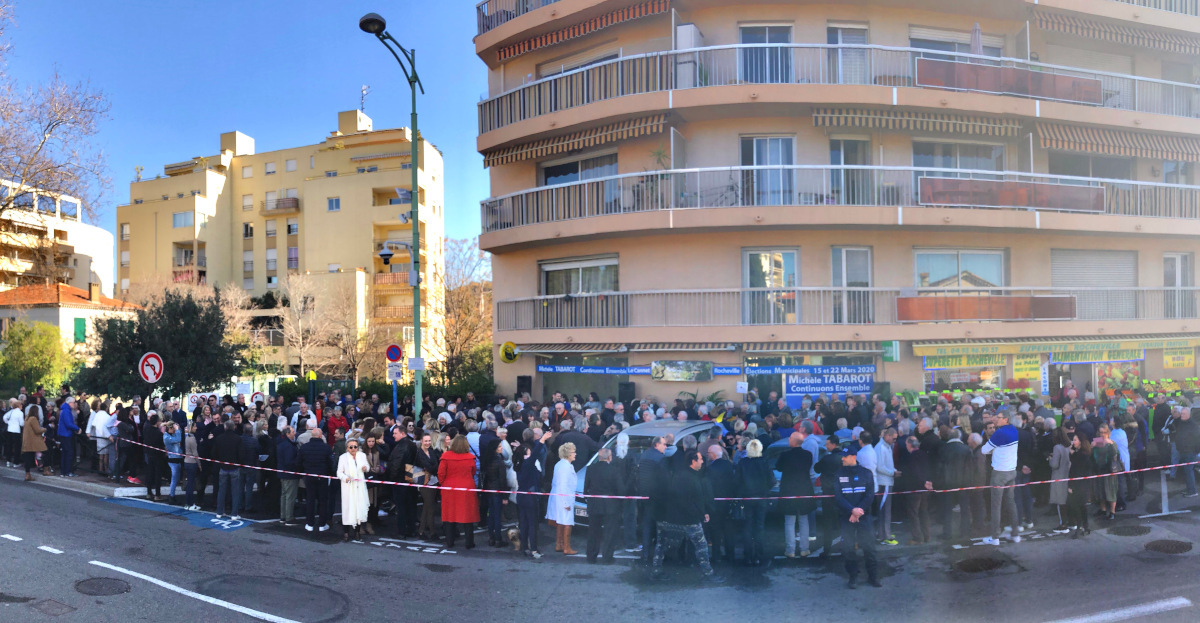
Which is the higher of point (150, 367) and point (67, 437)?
point (150, 367)

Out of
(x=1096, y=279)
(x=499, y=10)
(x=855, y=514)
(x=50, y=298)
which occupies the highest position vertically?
(x=499, y=10)

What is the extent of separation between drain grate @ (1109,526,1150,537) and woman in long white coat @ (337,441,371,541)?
10.6 meters

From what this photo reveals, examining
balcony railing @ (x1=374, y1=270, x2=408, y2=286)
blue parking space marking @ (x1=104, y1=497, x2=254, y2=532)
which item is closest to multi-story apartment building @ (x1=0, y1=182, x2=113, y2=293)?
balcony railing @ (x1=374, y1=270, x2=408, y2=286)

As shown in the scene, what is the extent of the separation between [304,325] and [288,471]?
94.3 ft

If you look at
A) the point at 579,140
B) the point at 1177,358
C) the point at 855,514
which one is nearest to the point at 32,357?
the point at 579,140

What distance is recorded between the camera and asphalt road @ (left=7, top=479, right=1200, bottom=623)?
23.5 ft

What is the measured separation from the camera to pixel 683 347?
1717 cm

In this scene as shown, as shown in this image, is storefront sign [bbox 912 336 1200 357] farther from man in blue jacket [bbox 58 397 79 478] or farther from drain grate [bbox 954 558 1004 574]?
man in blue jacket [bbox 58 397 79 478]

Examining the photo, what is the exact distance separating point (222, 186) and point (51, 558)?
2077 inches

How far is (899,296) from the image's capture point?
56.7 ft

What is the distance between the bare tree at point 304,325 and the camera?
3681 centimetres

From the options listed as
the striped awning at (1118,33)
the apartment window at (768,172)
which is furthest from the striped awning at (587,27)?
the striped awning at (1118,33)

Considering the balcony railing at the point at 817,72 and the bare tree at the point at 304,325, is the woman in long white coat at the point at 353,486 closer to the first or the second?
the balcony railing at the point at 817,72

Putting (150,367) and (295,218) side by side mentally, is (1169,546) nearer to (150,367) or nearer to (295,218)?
(150,367)
